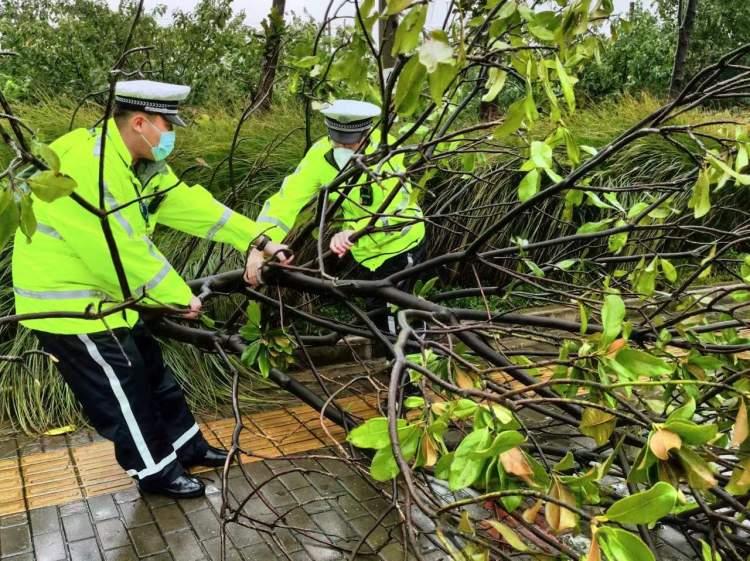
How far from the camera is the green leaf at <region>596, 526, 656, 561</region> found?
1276 millimetres

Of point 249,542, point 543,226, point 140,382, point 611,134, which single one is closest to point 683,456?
point 249,542

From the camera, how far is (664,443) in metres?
1.52

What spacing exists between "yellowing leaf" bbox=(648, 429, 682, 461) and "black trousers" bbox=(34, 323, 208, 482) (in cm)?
258

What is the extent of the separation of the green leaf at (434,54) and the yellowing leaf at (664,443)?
86 centimetres

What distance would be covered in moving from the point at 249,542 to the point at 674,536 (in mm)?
1979

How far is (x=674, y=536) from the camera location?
3523 mm

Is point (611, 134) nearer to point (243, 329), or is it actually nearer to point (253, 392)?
point (253, 392)

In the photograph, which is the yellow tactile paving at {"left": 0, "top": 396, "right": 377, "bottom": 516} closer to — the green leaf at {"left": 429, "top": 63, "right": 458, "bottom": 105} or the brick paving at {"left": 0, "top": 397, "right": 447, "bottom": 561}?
the brick paving at {"left": 0, "top": 397, "right": 447, "bottom": 561}

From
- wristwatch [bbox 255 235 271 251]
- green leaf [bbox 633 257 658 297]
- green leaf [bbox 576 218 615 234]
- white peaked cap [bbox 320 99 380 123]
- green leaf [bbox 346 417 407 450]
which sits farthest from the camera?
white peaked cap [bbox 320 99 380 123]

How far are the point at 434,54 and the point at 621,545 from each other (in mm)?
956

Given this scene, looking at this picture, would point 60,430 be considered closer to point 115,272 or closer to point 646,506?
point 115,272

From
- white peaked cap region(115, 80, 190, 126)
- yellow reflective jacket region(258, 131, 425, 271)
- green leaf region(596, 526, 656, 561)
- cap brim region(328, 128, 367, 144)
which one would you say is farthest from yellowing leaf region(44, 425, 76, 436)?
green leaf region(596, 526, 656, 561)

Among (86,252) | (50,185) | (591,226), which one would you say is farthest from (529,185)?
(86,252)

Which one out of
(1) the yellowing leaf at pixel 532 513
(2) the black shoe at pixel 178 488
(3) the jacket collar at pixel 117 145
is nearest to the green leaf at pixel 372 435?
(1) the yellowing leaf at pixel 532 513
